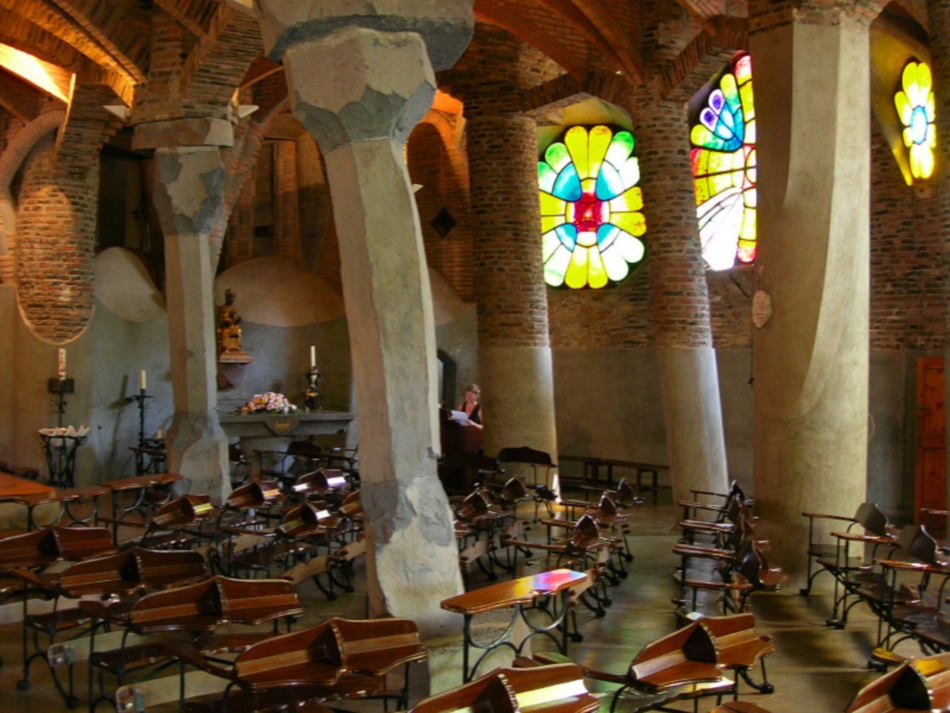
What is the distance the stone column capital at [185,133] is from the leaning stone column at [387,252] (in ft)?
16.0

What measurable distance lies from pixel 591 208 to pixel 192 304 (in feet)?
30.2

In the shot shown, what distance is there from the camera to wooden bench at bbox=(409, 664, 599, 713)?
151 inches

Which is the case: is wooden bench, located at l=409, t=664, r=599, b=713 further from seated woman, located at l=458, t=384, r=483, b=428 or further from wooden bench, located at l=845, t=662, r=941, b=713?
seated woman, located at l=458, t=384, r=483, b=428

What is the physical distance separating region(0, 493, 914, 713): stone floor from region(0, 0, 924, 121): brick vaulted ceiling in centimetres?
540

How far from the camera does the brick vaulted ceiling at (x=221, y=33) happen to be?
10.3 meters

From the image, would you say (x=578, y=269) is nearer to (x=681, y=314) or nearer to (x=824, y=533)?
(x=681, y=314)

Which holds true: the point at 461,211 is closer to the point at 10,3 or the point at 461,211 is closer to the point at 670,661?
the point at 10,3

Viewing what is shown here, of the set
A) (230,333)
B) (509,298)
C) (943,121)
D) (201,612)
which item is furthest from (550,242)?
(201,612)

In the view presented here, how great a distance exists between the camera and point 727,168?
16.9m

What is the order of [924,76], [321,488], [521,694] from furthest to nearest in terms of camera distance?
1. [924,76]
2. [321,488]
3. [521,694]

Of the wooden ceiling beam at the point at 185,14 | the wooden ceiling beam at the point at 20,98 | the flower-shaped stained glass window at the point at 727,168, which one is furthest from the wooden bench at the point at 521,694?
the wooden ceiling beam at the point at 20,98

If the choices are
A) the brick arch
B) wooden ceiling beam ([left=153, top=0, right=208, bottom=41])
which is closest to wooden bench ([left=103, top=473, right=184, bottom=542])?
wooden ceiling beam ([left=153, top=0, right=208, bottom=41])

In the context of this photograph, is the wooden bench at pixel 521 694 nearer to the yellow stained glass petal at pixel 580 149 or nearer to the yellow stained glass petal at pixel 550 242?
the yellow stained glass petal at pixel 550 242

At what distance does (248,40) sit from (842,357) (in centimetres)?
604
